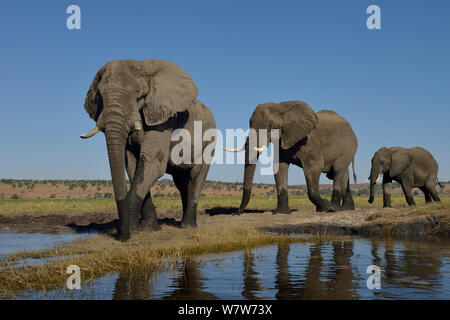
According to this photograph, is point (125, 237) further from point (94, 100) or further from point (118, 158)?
point (94, 100)

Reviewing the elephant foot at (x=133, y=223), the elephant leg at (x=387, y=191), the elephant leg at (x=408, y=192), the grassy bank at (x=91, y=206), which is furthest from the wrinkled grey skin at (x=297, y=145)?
the elephant foot at (x=133, y=223)

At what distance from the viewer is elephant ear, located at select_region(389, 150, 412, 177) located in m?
25.9

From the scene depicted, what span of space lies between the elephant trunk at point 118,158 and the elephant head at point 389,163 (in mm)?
16418

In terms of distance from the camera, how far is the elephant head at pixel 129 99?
12.7 meters

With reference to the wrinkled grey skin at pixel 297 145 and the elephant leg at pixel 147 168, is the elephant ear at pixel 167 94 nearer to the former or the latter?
the elephant leg at pixel 147 168

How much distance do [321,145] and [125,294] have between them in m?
16.1

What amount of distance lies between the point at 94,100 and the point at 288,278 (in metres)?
8.29

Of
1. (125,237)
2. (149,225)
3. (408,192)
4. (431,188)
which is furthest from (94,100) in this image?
(431,188)

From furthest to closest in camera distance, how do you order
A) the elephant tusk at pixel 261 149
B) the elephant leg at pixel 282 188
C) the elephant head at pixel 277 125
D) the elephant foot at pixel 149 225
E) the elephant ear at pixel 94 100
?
1. the elephant leg at pixel 282 188
2. the elephant head at pixel 277 125
3. the elephant tusk at pixel 261 149
4. the elephant foot at pixel 149 225
5. the elephant ear at pixel 94 100

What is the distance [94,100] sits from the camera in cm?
1427

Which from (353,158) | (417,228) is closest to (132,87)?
(417,228)

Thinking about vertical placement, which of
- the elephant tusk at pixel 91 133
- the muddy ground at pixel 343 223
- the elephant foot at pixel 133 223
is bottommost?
the muddy ground at pixel 343 223

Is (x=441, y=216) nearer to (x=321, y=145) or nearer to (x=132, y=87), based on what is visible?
(x=321, y=145)

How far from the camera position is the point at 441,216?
52.6 feet
